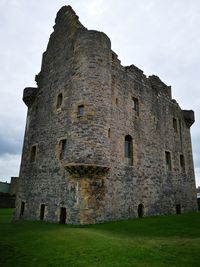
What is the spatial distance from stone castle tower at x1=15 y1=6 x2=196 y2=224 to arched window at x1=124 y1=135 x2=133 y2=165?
0.07 meters

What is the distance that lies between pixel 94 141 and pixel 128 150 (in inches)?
164

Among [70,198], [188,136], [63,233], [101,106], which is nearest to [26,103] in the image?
[101,106]

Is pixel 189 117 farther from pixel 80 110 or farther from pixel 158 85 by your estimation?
pixel 80 110

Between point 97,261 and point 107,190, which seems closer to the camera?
point 97,261

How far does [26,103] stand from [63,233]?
14.8 m

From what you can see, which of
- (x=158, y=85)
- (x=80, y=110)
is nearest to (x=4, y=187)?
(x=80, y=110)

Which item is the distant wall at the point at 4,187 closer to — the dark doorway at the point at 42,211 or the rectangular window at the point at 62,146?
the dark doorway at the point at 42,211

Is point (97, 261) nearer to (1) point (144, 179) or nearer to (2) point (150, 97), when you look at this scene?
(1) point (144, 179)

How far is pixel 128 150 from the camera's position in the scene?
1623 cm

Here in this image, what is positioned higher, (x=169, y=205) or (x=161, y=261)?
(x=169, y=205)

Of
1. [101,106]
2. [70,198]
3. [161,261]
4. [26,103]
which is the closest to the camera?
[161,261]

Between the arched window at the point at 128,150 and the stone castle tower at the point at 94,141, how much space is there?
2.8 inches

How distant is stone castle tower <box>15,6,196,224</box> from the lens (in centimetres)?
1277

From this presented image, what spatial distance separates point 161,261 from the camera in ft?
19.3
